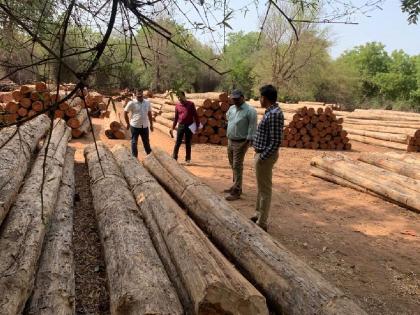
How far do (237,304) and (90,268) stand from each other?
6.20 feet

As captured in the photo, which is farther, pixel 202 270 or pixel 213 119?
pixel 213 119

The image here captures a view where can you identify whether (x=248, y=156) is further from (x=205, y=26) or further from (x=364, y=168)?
(x=205, y=26)

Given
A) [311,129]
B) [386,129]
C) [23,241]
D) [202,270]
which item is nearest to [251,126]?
[202,270]

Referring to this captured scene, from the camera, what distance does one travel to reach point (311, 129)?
1616cm

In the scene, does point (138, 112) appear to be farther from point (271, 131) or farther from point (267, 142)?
point (271, 131)

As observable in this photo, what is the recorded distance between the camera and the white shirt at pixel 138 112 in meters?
9.70

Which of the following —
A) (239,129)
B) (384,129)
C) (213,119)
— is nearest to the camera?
(239,129)

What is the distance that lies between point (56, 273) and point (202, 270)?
121 centimetres

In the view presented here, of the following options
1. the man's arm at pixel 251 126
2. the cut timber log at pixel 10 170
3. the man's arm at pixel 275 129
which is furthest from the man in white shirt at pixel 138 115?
the man's arm at pixel 275 129

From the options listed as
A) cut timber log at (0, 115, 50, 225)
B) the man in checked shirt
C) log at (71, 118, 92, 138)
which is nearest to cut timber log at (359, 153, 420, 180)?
the man in checked shirt

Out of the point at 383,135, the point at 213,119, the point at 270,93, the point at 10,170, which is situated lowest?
the point at 383,135

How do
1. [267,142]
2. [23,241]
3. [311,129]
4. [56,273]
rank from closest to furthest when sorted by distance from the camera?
[56,273], [23,241], [267,142], [311,129]

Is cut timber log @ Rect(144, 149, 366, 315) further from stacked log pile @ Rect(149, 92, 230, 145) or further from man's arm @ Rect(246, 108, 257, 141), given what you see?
stacked log pile @ Rect(149, 92, 230, 145)

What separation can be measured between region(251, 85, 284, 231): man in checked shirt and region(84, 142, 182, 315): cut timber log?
5.96ft
